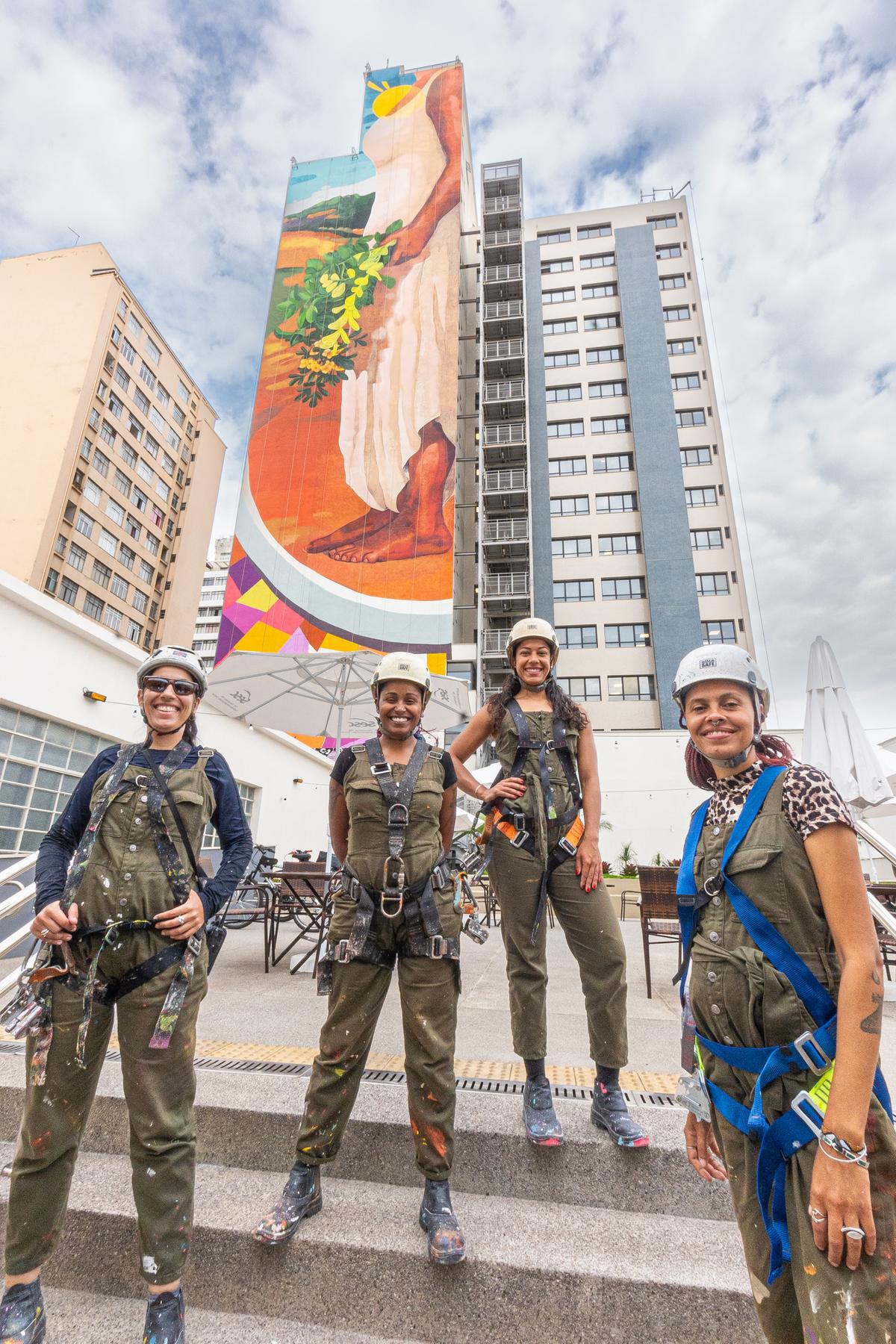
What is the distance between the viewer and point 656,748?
2530 cm

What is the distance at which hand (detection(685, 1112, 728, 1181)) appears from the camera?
1406mm

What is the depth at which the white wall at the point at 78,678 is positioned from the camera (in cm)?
855

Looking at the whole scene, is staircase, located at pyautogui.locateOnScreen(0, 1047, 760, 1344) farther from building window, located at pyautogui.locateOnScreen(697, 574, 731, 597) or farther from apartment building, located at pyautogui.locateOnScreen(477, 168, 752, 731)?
building window, located at pyautogui.locateOnScreen(697, 574, 731, 597)

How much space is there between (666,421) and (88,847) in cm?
3776

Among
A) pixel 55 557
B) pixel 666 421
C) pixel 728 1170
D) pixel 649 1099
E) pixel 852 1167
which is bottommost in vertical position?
pixel 649 1099

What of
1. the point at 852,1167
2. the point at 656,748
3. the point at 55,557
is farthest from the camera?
the point at 55,557

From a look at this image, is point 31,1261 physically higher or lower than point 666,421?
lower

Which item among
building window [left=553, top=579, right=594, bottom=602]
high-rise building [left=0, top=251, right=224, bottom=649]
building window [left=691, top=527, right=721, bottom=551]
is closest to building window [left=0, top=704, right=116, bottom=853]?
building window [left=553, top=579, right=594, bottom=602]

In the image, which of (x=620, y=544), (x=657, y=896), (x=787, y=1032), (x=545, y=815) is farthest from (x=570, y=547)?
(x=787, y=1032)

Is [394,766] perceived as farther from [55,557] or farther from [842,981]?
[55,557]

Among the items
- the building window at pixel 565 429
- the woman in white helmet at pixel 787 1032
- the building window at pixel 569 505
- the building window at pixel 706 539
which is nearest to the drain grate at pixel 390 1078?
the woman in white helmet at pixel 787 1032

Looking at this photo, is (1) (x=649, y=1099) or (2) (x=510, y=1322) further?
(1) (x=649, y=1099)

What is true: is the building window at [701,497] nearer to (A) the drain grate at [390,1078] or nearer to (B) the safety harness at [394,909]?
(A) the drain grate at [390,1078]

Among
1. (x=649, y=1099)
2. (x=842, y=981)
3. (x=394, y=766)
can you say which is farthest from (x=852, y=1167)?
(x=649, y=1099)
